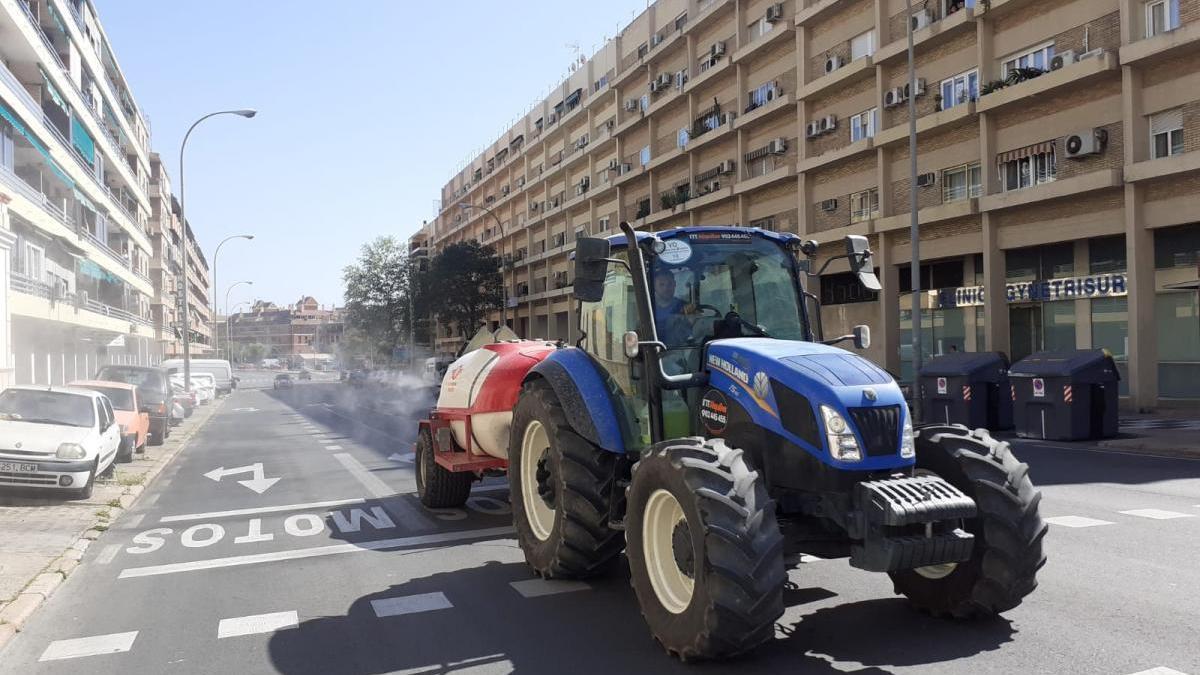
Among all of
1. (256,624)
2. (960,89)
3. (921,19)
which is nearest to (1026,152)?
(960,89)

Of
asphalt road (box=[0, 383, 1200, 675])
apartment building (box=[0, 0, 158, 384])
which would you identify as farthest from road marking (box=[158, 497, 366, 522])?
apartment building (box=[0, 0, 158, 384])

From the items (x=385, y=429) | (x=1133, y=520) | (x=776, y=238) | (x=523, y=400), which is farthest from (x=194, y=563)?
(x=385, y=429)

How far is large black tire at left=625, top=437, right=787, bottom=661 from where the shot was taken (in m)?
4.32

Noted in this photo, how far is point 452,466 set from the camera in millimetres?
9453

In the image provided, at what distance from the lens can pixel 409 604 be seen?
246 inches

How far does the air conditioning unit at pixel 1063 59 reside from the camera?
77.5ft

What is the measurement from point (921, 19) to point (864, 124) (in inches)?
160

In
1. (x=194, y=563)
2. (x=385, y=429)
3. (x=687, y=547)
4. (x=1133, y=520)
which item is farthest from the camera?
(x=385, y=429)

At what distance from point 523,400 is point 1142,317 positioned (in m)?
21.0

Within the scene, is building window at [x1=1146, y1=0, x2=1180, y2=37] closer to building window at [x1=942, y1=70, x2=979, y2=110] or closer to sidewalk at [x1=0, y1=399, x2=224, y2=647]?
building window at [x1=942, y1=70, x2=979, y2=110]

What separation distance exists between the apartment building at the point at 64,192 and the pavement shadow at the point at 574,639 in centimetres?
1434

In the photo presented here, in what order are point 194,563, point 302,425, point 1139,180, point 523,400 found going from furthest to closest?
point 302,425 < point 1139,180 < point 194,563 < point 523,400

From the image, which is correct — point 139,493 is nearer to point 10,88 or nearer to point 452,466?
point 452,466

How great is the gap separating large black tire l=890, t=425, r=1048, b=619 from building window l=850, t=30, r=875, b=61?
91.9 feet
